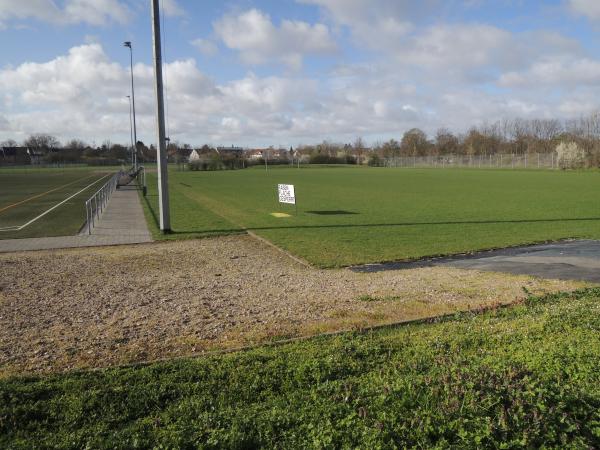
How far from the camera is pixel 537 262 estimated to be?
10.4m

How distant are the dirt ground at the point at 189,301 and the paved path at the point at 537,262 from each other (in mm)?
659

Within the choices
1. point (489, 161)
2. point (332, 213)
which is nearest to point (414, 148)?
point (489, 161)

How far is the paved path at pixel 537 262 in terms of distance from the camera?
9.42 meters

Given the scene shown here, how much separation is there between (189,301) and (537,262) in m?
7.14

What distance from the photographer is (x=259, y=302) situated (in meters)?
7.54

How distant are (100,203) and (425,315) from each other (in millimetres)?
18766

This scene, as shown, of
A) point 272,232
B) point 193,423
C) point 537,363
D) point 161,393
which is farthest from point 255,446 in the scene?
point 272,232

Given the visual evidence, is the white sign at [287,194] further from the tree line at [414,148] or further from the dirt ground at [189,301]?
the tree line at [414,148]

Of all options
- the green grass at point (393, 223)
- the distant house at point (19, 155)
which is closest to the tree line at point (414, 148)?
the distant house at point (19, 155)

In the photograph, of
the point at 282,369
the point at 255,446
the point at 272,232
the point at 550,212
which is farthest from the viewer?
the point at 550,212

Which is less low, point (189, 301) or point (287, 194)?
point (287, 194)

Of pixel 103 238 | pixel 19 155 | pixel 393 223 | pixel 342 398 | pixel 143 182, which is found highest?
pixel 19 155

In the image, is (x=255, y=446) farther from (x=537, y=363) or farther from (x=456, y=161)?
(x=456, y=161)

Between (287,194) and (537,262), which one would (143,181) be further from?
(537,262)
